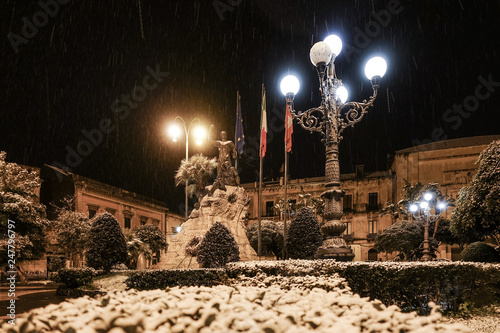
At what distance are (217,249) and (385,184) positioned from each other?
3610cm

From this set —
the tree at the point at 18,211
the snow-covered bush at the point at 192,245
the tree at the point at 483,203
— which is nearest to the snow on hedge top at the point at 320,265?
the tree at the point at 483,203

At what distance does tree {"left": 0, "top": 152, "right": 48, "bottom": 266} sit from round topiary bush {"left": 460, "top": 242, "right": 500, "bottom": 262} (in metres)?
23.5

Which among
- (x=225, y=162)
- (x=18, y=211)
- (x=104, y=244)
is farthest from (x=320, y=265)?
(x=18, y=211)

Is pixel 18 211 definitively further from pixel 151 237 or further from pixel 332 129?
pixel 332 129

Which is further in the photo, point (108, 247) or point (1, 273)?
point (1, 273)

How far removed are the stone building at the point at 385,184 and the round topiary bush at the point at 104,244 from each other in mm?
31827

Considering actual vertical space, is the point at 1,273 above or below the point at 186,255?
below

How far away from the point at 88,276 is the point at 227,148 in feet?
32.2

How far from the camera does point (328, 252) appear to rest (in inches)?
383

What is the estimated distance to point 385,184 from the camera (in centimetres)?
4612

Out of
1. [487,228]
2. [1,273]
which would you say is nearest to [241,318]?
[487,228]

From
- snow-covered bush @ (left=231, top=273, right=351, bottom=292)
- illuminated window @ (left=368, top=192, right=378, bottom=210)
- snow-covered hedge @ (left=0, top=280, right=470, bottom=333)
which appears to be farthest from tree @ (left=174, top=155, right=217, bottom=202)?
illuminated window @ (left=368, top=192, right=378, bottom=210)

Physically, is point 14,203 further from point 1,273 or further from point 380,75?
point 380,75

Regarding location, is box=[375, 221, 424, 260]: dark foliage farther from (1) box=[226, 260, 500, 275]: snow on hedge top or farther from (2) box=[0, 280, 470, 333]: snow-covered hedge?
(2) box=[0, 280, 470, 333]: snow-covered hedge
